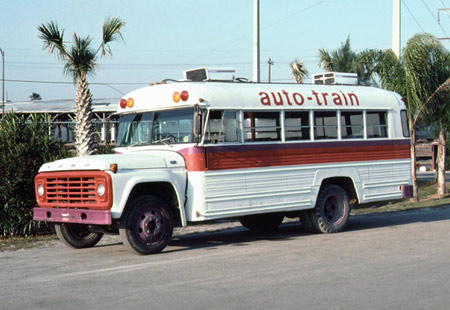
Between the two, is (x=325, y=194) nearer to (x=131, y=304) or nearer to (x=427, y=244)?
(x=427, y=244)

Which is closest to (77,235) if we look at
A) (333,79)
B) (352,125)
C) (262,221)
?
(262,221)

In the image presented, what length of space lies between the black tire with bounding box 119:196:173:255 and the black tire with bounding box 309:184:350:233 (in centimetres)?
342

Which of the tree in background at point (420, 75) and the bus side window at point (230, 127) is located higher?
the tree in background at point (420, 75)

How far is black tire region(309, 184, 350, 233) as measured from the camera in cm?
1346

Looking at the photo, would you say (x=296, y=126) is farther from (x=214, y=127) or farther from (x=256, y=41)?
(x=256, y=41)

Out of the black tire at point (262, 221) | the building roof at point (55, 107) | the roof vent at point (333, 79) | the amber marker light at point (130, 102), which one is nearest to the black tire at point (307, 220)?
the black tire at point (262, 221)

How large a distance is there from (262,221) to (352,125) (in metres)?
2.63

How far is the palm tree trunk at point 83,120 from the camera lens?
18.0 meters

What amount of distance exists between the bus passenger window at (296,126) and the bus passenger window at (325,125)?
23cm

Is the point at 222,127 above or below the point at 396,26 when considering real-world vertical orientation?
below

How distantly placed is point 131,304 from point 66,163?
14.1ft

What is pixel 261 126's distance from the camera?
1247 cm

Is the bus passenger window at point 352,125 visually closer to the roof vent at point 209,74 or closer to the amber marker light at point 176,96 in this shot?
the roof vent at point 209,74

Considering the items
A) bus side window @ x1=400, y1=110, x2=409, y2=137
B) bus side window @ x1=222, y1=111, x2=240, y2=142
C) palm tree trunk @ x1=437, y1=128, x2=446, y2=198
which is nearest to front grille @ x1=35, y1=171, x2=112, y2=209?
bus side window @ x1=222, y1=111, x2=240, y2=142
